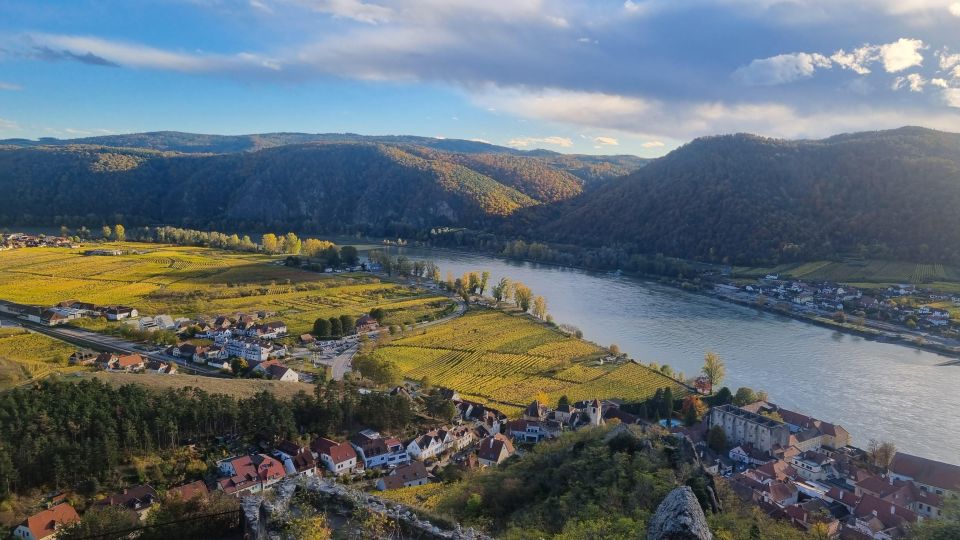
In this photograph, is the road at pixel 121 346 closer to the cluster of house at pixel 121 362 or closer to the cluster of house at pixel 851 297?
the cluster of house at pixel 121 362

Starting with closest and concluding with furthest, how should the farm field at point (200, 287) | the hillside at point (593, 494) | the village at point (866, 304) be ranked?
the hillside at point (593, 494) → the farm field at point (200, 287) → the village at point (866, 304)

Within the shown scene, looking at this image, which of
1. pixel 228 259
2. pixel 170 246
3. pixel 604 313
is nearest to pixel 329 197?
pixel 170 246

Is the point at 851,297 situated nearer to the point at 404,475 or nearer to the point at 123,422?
the point at 404,475

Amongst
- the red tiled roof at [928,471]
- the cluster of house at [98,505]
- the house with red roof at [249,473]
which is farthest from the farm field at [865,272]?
the cluster of house at [98,505]

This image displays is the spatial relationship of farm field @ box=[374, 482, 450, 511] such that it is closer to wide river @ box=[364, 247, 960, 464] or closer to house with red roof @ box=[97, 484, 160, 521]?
house with red roof @ box=[97, 484, 160, 521]

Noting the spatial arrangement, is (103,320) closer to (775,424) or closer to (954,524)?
(775,424)

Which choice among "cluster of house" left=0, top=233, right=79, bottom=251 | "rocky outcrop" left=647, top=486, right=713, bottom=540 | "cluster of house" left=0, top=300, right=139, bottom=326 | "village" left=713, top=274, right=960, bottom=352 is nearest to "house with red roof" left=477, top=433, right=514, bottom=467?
"rocky outcrop" left=647, top=486, right=713, bottom=540
